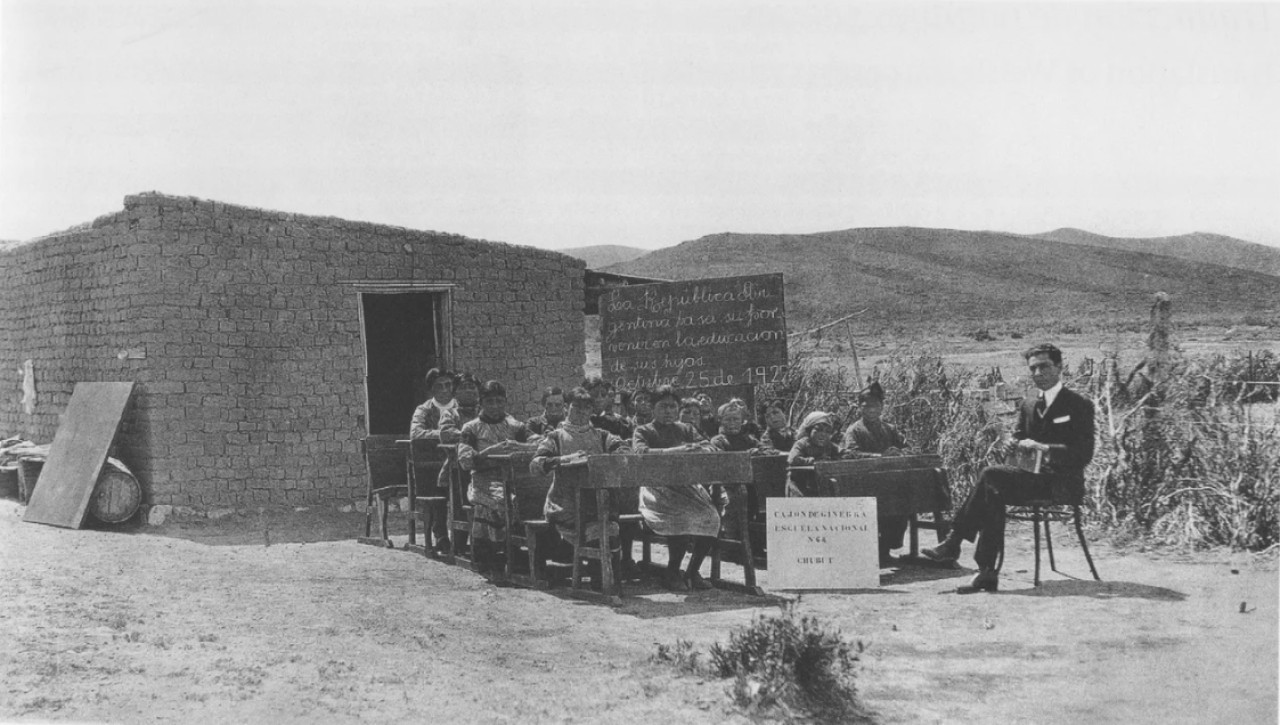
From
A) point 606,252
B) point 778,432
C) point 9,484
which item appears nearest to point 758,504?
point 778,432

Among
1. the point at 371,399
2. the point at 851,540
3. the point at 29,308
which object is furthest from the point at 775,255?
the point at 851,540

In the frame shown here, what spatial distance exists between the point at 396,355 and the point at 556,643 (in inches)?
371

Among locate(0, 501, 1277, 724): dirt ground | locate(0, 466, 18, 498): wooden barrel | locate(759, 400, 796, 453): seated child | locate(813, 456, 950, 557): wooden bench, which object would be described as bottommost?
locate(0, 501, 1277, 724): dirt ground

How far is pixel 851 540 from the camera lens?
673cm

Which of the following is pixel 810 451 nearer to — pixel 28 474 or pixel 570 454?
pixel 570 454

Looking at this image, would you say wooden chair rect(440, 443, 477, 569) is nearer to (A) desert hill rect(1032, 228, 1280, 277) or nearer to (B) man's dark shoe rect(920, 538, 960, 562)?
(B) man's dark shoe rect(920, 538, 960, 562)

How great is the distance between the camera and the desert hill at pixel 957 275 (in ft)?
116

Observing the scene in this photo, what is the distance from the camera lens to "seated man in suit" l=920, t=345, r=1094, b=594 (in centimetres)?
686

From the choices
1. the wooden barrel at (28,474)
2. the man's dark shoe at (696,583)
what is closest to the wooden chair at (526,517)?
the man's dark shoe at (696,583)

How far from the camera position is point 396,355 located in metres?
14.7

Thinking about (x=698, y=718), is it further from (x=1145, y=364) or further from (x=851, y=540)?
(x=1145, y=364)

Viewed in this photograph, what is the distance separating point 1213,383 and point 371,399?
10.2 m

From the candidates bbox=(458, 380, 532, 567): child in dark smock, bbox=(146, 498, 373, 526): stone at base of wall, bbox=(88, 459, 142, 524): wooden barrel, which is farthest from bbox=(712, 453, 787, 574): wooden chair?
bbox=(88, 459, 142, 524): wooden barrel

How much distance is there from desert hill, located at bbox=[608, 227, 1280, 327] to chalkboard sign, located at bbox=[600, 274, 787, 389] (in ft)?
75.6
